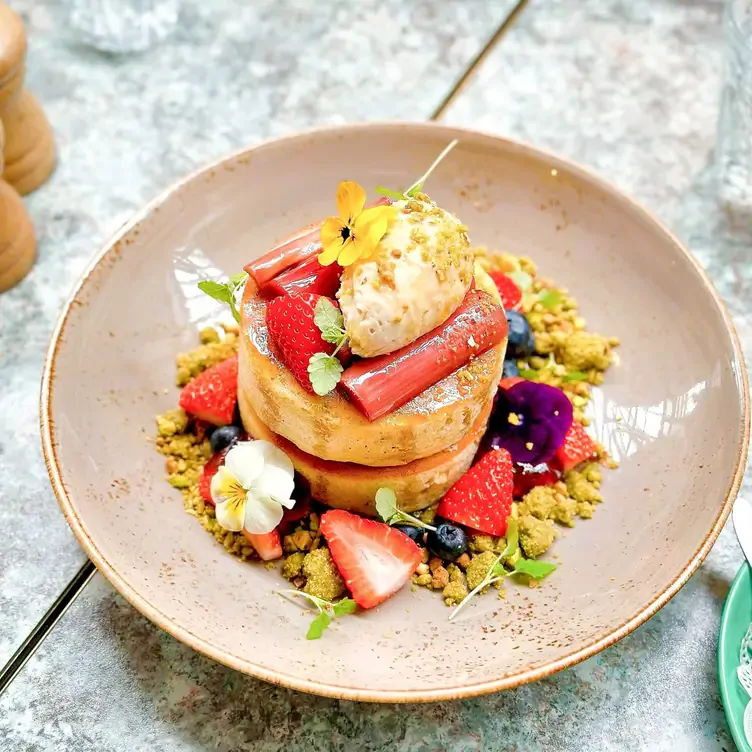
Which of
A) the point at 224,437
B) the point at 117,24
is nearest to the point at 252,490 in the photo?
the point at 224,437

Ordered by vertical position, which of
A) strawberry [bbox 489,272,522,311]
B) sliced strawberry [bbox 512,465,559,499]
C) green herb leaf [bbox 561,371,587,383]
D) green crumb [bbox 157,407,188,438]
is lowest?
green crumb [bbox 157,407,188,438]

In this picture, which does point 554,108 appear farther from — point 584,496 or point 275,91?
point 584,496

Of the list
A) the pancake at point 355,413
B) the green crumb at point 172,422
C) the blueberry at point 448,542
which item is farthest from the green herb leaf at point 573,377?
the green crumb at point 172,422

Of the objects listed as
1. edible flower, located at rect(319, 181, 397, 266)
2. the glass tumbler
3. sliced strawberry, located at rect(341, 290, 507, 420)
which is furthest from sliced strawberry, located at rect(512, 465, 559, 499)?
the glass tumbler

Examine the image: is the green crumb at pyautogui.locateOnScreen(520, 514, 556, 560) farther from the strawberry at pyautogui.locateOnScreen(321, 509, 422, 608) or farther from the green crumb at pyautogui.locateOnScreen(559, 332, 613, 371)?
the green crumb at pyautogui.locateOnScreen(559, 332, 613, 371)

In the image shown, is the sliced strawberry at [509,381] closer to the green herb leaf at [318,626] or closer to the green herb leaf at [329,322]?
the green herb leaf at [329,322]
